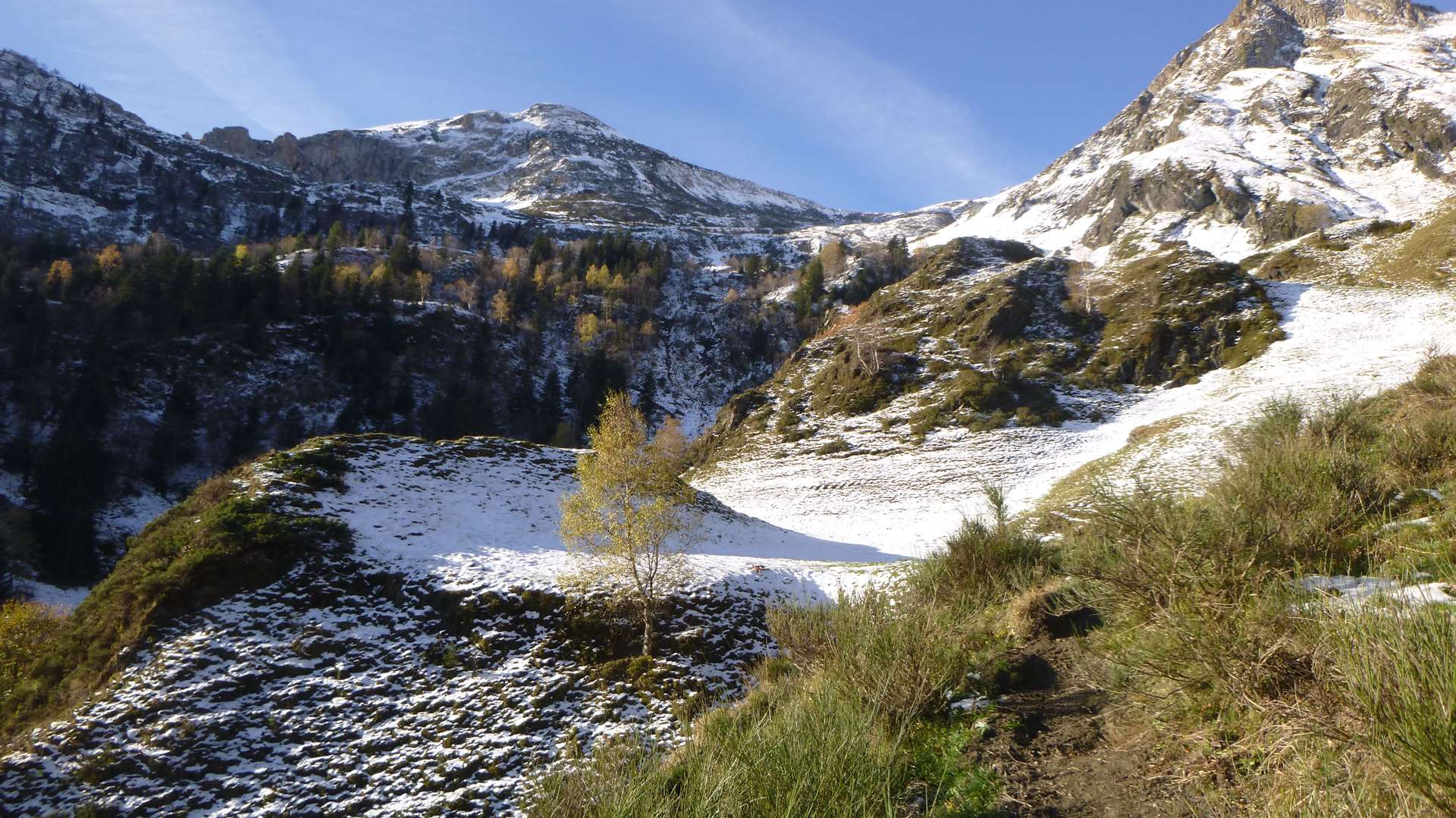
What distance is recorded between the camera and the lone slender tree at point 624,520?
15.0 m

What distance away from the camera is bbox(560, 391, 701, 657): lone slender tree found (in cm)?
1500

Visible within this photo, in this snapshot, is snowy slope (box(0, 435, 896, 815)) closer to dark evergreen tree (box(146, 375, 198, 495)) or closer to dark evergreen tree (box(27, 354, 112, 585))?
dark evergreen tree (box(27, 354, 112, 585))

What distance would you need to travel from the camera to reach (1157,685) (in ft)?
14.7

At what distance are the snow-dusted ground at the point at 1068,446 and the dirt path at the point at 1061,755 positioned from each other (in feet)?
66.9

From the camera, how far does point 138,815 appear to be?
10141 millimetres

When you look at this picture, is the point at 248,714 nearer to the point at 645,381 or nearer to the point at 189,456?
the point at 189,456

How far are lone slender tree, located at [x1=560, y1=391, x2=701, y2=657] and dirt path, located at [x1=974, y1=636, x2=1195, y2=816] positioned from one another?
9.80 metres

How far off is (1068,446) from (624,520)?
33.4 metres

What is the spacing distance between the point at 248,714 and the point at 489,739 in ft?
15.4

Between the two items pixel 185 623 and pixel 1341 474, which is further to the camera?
pixel 185 623

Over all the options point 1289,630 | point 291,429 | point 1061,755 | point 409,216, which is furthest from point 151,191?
point 1289,630

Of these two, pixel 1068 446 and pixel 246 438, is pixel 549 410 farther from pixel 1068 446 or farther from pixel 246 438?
pixel 1068 446

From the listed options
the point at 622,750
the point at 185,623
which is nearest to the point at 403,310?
the point at 185,623

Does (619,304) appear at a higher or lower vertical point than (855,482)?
higher
